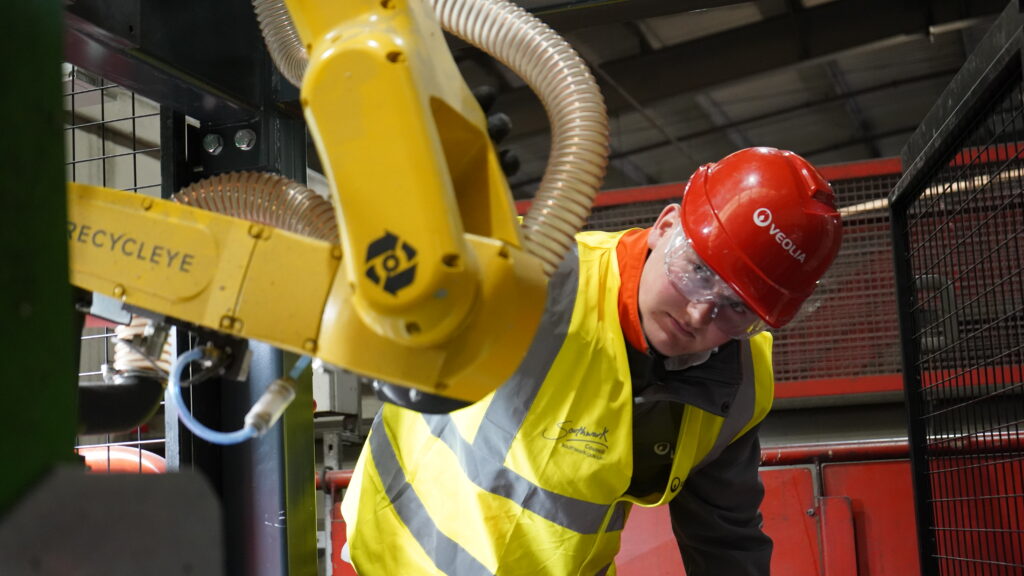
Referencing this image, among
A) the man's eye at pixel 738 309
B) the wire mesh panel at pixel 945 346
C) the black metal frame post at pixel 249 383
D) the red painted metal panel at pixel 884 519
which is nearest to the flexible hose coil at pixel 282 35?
the black metal frame post at pixel 249 383

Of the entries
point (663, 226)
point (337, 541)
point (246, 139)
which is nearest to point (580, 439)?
point (663, 226)

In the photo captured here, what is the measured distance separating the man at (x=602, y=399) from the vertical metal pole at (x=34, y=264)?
4.55 feet

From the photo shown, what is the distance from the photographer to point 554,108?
4.10 ft

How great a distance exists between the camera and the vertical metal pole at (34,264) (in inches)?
26.8

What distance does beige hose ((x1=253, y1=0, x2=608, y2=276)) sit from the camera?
1.21 m

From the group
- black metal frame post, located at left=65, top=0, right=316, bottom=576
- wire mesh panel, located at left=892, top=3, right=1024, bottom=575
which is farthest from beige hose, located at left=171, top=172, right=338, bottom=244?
wire mesh panel, located at left=892, top=3, right=1024, bottom=575

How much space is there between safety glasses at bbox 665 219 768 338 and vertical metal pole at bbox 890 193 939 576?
68 centimetres

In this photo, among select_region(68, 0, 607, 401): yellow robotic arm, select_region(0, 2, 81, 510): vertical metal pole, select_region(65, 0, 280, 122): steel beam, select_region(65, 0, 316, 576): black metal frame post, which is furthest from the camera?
select_region(65, 0, 316, 576): black metal frame post

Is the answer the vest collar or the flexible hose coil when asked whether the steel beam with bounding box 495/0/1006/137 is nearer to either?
the vest collar

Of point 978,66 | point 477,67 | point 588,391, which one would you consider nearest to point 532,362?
point 588,391

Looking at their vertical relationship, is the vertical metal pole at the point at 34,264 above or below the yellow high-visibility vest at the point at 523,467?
above

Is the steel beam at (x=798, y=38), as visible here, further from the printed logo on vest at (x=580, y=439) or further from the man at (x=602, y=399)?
the printed logo on vest at (x=580, y=439)

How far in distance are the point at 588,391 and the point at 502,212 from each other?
3.59ft

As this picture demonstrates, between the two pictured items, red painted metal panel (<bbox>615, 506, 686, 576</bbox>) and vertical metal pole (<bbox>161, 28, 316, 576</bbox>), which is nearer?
vertical metal pole (<bbox>161, 28, 316, 576</bbox>)
